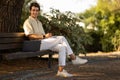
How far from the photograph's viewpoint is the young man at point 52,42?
344 inches

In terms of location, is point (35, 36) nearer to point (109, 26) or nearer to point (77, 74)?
point (77, 74)

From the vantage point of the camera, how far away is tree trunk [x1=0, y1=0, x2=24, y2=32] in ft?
35.2

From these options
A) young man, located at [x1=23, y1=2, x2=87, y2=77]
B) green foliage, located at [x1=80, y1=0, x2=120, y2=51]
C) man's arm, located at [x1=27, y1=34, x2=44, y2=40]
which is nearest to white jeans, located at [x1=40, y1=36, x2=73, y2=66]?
young man, located at [x1=23, y1=2, x2=87, y2=77]

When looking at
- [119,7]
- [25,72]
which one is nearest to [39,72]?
[25,72]

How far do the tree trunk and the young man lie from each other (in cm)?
161

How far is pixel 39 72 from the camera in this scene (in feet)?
31.5

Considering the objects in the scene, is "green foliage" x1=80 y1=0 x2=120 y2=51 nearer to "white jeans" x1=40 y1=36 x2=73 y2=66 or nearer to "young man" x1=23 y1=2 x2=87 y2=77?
"young man" x1=23 y1=2 x2=87 y2=77

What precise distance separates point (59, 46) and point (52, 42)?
8.8 inches

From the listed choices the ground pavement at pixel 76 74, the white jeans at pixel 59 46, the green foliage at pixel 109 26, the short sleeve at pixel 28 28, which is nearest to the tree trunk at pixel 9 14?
the ground pavement at pixel 76 74

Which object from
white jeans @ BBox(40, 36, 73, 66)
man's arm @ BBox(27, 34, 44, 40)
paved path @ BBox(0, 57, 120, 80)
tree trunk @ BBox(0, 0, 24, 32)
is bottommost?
paved path @ BBox(0, 57, 120, 80)

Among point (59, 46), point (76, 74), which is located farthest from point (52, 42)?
point (76, 74)

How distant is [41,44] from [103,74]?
1.74 m

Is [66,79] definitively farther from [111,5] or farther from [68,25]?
[111,5]

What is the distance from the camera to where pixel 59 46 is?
884 centimetres
